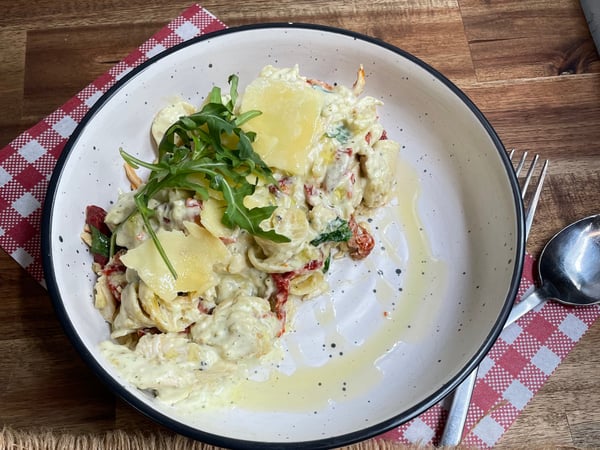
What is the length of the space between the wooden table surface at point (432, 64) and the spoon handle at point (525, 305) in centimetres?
21

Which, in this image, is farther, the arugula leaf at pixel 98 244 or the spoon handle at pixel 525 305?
the spoon handle at pixel 525 305

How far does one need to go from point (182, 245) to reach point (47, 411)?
2.62 feet

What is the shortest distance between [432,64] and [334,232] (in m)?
1.08

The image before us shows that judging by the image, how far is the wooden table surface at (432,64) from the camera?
6.99ft

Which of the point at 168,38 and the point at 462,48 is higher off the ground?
the point at 168,38

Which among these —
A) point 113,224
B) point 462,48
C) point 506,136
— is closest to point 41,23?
point 113,224

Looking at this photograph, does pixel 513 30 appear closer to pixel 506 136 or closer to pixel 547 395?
pixel 506 136

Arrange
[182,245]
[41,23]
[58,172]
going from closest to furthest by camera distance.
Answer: [182,245], [58,172], [41,23]

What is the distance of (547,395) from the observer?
2168 mm

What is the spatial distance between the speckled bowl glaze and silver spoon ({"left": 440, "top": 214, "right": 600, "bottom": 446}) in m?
0.24

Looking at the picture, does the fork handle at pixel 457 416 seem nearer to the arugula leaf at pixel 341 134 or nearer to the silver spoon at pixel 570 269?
the silver spoon at pixel 570 269

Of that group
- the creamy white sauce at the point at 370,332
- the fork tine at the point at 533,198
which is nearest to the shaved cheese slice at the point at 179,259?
the creamy white sauce at the point at 370,332

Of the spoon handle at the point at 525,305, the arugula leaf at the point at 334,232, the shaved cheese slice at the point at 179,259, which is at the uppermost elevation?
the shaved cheese slice at the point at 179,259

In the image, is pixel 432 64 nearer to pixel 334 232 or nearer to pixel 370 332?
pixel 334 232
